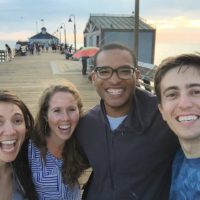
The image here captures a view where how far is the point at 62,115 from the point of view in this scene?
9.11 ft

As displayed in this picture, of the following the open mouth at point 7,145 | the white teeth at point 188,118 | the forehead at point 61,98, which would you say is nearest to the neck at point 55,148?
the forehead at point 61,98

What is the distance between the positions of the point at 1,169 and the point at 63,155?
0.54 meters

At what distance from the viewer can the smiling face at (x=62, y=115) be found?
9.10 ft

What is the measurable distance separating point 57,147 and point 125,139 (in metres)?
0.76

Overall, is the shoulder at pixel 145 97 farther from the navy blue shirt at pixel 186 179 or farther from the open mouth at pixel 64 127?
the open mouth at pixel 64 127

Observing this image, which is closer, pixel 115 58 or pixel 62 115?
pixel 115 58

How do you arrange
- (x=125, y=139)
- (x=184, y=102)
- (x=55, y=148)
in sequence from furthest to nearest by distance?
(x=55, y=148) → (x=125, y=139) → (x=184, y=102)

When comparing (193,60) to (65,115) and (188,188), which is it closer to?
(188,188)

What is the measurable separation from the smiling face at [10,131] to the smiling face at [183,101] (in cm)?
112

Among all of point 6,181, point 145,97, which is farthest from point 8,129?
point 145,97

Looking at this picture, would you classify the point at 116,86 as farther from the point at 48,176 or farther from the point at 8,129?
the point at 48,176

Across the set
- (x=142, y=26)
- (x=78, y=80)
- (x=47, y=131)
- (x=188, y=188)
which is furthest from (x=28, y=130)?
(x=142, y=26)

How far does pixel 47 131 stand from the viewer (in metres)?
2.97

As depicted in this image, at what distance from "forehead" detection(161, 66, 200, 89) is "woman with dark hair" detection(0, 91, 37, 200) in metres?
1.16
